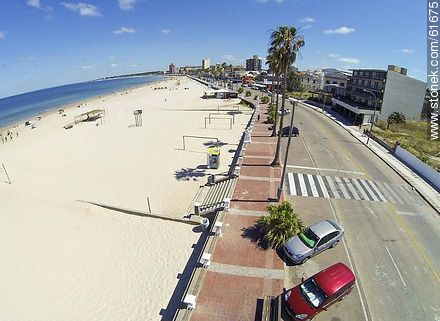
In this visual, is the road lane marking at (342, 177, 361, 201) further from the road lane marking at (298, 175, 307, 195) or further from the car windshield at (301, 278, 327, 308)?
the car windshield at (301, 278, 327, 308)

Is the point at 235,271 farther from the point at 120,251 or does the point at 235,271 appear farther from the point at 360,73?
the point at 360,73

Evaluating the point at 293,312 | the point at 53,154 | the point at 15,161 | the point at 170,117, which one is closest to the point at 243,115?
the point at 170,117

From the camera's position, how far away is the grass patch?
1412 inches

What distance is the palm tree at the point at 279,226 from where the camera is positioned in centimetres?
1582

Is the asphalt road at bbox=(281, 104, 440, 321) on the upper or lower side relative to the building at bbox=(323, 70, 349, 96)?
lower

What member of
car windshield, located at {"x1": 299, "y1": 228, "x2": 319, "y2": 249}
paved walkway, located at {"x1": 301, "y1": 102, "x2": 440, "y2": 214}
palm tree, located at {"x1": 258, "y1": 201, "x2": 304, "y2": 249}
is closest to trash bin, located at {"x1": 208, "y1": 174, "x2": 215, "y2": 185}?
palm tree, located at {"x1": 258, "y1": 201, "x2": 304, "y2": 249}

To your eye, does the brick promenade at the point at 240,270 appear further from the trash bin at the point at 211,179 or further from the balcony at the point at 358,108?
the balcony at the point at 358,108

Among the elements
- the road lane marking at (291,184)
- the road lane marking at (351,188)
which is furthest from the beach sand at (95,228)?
the road lane marking at (351,188)

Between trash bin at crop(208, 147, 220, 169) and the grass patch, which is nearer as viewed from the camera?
trash bin at crop(208, 147, 220, 169)

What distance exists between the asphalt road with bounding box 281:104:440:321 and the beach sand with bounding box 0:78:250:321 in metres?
8.00

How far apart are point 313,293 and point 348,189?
1414cm

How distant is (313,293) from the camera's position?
39.1ft

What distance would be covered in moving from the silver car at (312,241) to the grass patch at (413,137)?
20.7 m

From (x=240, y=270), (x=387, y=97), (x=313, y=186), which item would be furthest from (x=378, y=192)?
(x=387, y=97)
